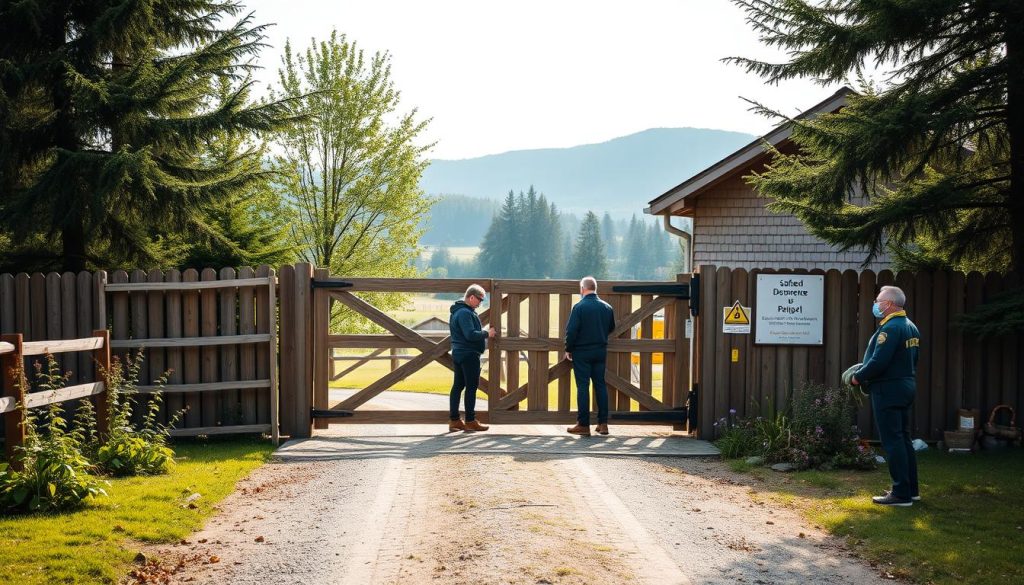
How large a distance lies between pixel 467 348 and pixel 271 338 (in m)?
2.47

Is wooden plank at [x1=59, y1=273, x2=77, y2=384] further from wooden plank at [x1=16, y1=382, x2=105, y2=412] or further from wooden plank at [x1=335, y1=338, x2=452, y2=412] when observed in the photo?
wooden plank at [x1=335, y1=338, x2=452, y2=412]

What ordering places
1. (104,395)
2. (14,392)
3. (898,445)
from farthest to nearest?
(104,395), (898,445), (14,392)

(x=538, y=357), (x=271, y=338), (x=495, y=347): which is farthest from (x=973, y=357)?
(x=271, y=338)

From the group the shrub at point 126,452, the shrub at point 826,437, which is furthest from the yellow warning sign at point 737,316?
the shrub at point 126,452

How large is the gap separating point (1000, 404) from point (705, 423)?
369 centimetres

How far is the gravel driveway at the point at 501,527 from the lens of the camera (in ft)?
20.0

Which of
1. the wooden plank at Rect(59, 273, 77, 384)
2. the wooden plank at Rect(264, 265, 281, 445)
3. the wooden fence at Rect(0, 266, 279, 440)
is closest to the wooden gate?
the wooden plank at Rect(264, 265, 281, 445)

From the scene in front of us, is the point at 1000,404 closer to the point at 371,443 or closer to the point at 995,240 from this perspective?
the point at 995,240

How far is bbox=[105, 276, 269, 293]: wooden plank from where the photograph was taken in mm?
11453

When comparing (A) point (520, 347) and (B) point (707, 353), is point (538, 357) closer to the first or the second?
(A) point (520, 347)

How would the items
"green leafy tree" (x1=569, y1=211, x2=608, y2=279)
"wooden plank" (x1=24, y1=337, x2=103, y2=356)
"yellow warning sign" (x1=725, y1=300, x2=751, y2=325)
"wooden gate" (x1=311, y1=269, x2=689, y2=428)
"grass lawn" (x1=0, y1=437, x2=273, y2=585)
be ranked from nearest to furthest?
"grass lawn" (x1=0, y1=437, x2=273, y2=585) → "wooden plank" (x1=24, y1=337, x2=103, y2=356) → "yellow warning sign" (x1=725, y1=300, x2=751, y2=325) → "wooden gate" (x1=311, y1=269, x2=689, y2=428) → "green leafy tree" (x1=569, y1=211, x2=608, y2=279)

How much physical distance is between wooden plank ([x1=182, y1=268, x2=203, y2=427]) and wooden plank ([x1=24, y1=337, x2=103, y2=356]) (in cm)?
185

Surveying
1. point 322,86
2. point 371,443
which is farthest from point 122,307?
point 322,86

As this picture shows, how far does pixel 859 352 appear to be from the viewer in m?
11.9
